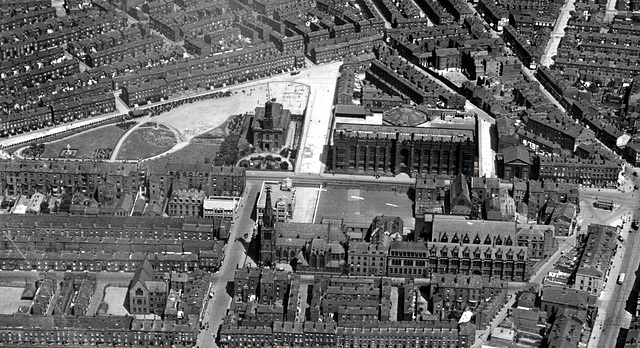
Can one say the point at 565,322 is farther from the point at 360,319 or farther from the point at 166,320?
the point at 166,320

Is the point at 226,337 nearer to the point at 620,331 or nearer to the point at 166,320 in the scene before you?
the point at 166,320

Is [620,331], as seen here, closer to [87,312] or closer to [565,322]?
[565,322]

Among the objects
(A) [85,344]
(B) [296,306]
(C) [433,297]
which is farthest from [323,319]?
(A) [85,344]

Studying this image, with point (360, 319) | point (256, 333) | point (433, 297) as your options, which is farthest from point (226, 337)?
point (433, 297)

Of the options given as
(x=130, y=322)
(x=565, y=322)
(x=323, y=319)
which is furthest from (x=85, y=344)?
(x=565, y=322)

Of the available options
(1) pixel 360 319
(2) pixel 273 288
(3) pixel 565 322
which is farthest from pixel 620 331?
(2) pixel 273 288

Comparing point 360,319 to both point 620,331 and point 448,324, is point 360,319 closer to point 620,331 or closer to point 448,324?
point 448,324
